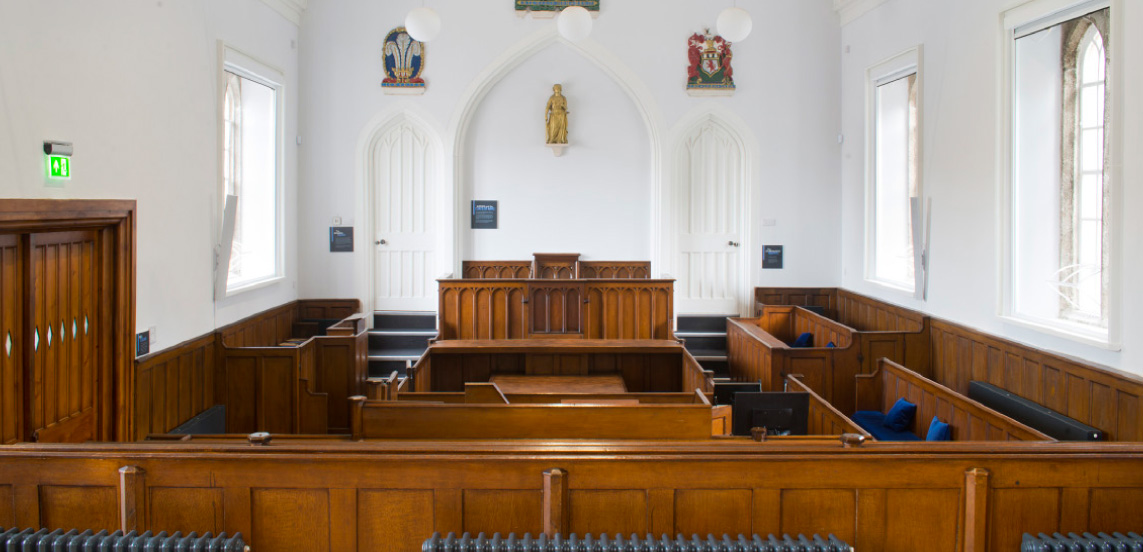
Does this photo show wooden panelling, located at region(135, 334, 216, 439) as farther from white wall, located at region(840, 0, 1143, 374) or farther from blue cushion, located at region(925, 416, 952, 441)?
white wall, located at region(840, 0, 1143, 374)

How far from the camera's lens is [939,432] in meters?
5.80

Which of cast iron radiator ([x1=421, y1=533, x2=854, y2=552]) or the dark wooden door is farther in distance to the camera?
the dark wooden door

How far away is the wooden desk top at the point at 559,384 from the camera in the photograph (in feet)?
22.8

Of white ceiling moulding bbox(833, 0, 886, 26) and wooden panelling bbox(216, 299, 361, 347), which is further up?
white ceiling moulding bbox(833, 0, 886, 26)

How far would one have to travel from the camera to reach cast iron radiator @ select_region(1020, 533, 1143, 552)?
3.07m

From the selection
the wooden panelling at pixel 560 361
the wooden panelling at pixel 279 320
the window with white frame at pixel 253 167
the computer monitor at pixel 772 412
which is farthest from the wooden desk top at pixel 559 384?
the window with white frame at pixel 253 167

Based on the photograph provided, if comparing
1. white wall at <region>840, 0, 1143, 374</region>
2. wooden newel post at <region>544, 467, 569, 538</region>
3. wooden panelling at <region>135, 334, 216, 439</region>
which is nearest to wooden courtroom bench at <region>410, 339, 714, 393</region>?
wooden panelling at <region>135, 334, 216, 439</region>

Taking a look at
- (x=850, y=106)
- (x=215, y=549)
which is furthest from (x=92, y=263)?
(x=850, y=106)

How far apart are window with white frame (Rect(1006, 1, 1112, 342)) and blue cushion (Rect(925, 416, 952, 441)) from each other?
1.32 metres

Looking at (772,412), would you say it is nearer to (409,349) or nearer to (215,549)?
(215,549)

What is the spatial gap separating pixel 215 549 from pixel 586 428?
211cm

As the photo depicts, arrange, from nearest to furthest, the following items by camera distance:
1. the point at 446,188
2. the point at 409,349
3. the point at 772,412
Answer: the point at 772,412 < the point at 409,349 < the point at 446,188

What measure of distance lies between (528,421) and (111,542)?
Result: 2147mm

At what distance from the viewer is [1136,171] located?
5340 millimetres
